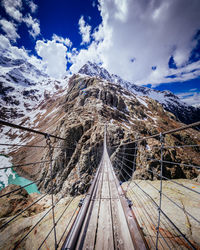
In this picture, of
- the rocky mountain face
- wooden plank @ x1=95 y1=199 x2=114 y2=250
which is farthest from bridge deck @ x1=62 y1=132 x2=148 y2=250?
the rocky mountain face

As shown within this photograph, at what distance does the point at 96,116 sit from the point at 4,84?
86150mm

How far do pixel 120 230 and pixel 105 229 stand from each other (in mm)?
214

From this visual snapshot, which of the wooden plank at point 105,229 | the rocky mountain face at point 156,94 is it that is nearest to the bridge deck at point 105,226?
the wooden plank at point 105,229

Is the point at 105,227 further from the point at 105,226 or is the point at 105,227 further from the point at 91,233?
the point at 91,233

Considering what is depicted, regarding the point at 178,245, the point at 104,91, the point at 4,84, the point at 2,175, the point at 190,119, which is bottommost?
the point at 2,175

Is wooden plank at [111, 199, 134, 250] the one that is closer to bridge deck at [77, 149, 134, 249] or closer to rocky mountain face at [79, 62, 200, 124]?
bridge deck at [77, 149, 134, 249]

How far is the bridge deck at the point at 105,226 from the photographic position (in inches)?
50.0

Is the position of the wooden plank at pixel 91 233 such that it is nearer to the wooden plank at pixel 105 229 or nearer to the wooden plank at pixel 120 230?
the wooden plank at pixel 105 229

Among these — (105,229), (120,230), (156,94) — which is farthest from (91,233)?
(156,94)

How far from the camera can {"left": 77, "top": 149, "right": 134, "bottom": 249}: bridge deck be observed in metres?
1.27

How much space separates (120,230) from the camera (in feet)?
4.63

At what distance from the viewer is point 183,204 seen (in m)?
2.79

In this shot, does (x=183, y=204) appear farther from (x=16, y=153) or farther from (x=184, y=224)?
(x=16, y=153)

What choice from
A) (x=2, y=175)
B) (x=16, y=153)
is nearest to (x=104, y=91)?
(x=2, y=175)
